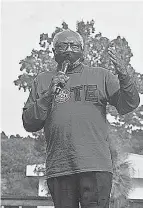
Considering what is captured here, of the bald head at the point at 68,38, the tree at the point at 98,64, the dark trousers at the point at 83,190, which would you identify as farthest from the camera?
the tree at the point at 98,64

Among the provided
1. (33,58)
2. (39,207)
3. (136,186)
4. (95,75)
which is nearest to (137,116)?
(136,186)

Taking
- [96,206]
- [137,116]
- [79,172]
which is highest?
[137,116]

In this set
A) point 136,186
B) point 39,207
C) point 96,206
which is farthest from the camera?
point 136,186

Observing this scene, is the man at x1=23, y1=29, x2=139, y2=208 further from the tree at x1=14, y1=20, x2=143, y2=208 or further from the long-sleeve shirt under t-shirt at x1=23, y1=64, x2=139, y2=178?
the tree at x1=14, y1=20, x2=143, y2=208

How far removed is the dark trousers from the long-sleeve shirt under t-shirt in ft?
0.12

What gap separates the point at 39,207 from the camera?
21609 mm

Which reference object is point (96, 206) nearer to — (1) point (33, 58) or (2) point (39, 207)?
(2) point (39, 207)

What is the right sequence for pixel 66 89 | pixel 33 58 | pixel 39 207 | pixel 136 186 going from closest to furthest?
pixel 66 89 < pixel 39 207 < pixel 33 58 < pixel 136 186

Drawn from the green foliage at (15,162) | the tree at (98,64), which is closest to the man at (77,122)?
the tree at (98,64)

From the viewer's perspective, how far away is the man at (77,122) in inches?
109

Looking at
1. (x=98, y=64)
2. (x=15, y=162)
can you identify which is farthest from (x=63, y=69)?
(x=15, y=162)

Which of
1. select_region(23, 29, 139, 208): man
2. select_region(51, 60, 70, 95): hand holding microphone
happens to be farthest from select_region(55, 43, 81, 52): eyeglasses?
select_region(51, 60, 70, 95): hand holding microphone

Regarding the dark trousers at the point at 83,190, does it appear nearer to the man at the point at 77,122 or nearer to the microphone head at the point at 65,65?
the man at the point at 77,122

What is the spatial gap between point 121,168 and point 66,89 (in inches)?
801
